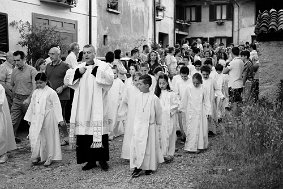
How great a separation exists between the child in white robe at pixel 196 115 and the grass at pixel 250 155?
3.10 ft

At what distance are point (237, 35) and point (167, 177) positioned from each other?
98.7 ft

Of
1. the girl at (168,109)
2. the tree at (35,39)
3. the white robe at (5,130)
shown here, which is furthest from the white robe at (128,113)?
the tree at (35,39)

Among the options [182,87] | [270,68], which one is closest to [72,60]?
[182,87]

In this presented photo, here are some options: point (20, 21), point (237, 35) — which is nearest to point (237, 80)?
point (20, 21)

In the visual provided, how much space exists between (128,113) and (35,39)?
7706mm

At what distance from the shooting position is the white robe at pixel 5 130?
→ 26.2ft

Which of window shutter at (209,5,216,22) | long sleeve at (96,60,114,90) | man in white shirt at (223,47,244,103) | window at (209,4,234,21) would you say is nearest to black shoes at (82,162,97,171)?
long sleeve at (96,60,114,90)

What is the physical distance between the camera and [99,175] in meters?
6.97

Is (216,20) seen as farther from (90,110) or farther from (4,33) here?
(90,110)

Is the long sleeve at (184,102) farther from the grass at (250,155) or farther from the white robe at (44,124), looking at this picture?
the white robe at (44,124)

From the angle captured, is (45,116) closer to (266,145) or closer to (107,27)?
(266,145)

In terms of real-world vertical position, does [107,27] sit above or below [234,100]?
above

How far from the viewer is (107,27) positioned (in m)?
20.5

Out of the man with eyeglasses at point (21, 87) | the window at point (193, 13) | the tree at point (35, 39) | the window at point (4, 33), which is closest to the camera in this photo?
the man with eyeglasses at point (21, 87)
